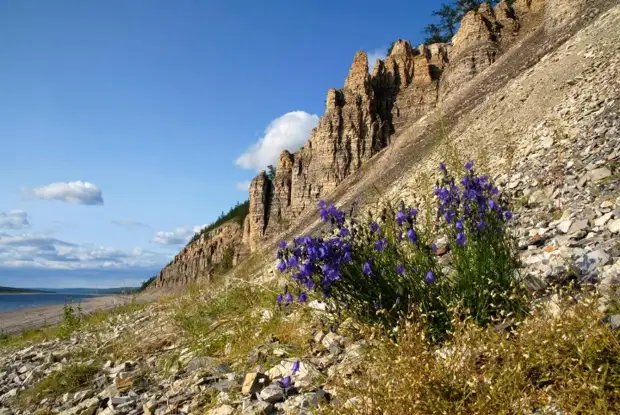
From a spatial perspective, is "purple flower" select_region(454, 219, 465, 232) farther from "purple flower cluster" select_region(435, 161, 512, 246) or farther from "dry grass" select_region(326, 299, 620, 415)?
"dry grass" select_region(326, 299, 620, 415)

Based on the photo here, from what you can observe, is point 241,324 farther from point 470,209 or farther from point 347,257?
point 470,209

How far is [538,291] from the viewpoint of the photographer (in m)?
3.41

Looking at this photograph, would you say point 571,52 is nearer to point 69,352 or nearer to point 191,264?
point 69,352

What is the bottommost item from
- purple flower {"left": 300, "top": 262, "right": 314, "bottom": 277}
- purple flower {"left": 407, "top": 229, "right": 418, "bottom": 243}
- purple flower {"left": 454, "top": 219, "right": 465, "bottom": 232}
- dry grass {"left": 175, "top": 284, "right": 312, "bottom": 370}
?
dry grass {"left": 175, "top": 284, "right": 312, "bottom": 370}

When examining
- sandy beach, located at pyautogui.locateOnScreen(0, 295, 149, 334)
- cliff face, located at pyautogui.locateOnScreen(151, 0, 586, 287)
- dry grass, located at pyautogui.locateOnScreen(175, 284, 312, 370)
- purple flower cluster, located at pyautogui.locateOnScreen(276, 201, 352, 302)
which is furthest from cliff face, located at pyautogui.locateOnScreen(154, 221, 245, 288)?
purple flower cluster, located at pyautogui.locateOnScreen(276, 201, 352, 302)

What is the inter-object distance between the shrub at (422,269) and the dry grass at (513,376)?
0.73 metres

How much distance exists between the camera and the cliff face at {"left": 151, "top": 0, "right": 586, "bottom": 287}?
31109mm

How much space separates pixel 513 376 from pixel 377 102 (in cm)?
3535

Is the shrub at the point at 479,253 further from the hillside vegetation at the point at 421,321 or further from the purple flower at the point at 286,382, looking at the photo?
the purple flower at the point at 286,382

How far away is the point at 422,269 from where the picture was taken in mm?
3688

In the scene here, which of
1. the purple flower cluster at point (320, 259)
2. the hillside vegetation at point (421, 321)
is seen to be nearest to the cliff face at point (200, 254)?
the hillside vegetation at point (421, 321)

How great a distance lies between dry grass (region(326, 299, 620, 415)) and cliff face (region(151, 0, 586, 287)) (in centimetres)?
2971

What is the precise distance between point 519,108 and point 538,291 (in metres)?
12.7

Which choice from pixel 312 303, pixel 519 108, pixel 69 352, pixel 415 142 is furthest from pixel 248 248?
pixel 312 303
